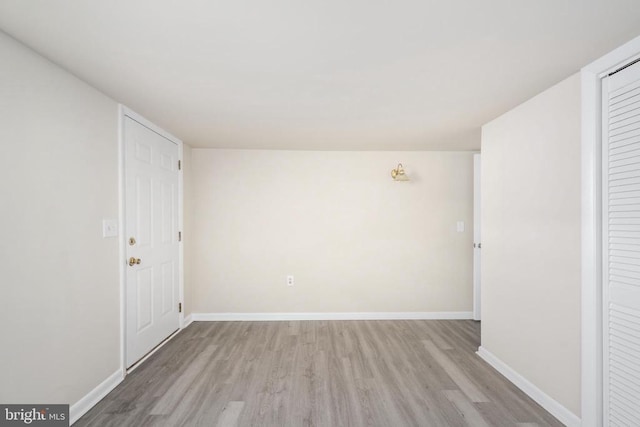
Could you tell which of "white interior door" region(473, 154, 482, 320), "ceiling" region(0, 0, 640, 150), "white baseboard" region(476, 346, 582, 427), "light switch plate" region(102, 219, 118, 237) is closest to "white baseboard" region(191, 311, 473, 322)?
"white interior door" region(473, 154, 482, 320)

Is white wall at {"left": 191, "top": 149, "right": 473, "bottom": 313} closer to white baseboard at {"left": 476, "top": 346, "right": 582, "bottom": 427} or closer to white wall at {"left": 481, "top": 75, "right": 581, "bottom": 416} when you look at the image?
white wall at {"left": 481, "top": 75, "right": 581, "bottom": 416}

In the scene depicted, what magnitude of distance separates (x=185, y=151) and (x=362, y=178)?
2191mm

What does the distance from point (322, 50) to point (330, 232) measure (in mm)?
2516

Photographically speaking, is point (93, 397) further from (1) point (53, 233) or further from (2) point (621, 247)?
(2) point (621, 247)

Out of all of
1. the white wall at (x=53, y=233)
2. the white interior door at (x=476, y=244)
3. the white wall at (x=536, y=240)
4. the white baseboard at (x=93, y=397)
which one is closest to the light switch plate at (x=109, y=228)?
the white wall at (x=53, y=233)

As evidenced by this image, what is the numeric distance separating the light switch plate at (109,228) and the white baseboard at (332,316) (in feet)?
6.10

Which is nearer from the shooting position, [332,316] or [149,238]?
[149,238]

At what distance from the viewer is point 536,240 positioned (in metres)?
2.12

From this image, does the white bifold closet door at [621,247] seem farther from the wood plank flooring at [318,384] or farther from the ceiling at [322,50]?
the wood plank flooring at [318,384]

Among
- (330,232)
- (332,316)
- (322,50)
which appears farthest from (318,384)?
(322,50)

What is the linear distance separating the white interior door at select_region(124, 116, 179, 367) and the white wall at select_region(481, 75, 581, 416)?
311 centimetres

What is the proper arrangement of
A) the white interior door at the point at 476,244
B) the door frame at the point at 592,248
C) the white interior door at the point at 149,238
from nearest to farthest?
the door frame at the point at 592,248, the white interior door at the point at 149,238, the white interior door at the point at 476,244

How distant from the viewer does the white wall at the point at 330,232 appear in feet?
12.2

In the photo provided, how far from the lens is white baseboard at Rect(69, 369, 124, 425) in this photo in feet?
6.07
